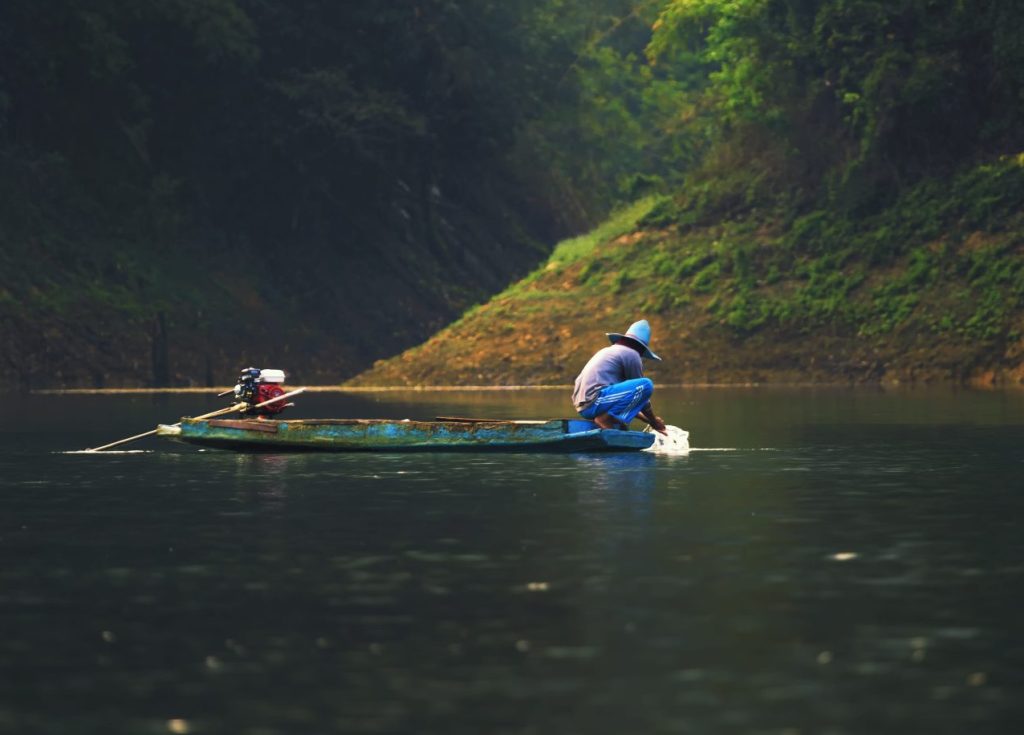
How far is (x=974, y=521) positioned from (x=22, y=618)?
11261 millimetres

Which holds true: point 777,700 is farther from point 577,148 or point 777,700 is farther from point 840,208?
point 577,148

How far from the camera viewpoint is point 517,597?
17250mm

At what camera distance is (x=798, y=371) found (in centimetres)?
7156

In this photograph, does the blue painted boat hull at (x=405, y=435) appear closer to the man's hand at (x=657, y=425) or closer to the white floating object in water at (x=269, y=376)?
the man's hand at (x=657, y=425)

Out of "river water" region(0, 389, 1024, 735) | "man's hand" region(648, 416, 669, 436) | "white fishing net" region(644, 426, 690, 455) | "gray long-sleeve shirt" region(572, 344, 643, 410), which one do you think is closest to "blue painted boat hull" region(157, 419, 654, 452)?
"man's hand" region(648, 416, 669, 436)

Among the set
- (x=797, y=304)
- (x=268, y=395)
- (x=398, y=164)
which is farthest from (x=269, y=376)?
(x=398, y=164)

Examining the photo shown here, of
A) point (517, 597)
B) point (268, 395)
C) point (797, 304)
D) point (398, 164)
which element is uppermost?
point (398, 164)

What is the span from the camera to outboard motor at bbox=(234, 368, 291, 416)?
37.3 meters

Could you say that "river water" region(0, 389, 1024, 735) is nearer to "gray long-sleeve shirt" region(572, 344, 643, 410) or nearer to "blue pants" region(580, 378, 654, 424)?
"blue pants" region(580, 378, 654, 424)

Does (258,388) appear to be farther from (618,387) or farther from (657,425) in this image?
(657,425)

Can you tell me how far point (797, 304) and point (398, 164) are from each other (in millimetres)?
28692

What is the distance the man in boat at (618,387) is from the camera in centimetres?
3356

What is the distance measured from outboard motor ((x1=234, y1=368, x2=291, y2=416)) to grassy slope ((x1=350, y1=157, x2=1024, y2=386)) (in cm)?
3419

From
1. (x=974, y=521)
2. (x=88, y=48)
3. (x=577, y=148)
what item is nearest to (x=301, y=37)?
(x=88, y=48)
